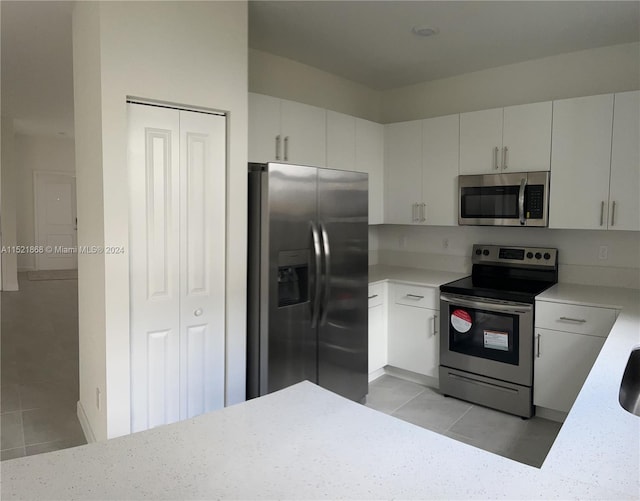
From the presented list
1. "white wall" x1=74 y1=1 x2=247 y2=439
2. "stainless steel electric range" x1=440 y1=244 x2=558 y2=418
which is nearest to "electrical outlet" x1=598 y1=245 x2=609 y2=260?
"stainless steel electric range" x1=440 y1=244 x2=558 y2=418

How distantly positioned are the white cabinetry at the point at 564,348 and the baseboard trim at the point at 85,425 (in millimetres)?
2835

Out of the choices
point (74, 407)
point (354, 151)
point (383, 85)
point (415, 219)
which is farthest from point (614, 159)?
point (74, 407)

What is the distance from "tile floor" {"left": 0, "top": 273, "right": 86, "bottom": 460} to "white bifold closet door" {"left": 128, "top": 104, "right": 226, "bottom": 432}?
34.2 inches

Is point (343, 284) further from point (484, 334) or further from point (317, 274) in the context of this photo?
point (484, 334)

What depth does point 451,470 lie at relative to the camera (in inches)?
40.3

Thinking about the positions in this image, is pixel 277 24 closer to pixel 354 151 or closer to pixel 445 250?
pixel 354 151

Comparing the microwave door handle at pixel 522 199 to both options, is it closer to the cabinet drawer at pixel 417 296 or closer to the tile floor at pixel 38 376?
the cabinet drawer at pixel 417 296

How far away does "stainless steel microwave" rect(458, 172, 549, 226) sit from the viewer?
339 centimetres

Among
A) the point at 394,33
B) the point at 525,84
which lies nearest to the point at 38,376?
the point at 394,33

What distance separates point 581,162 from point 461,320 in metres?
1.36

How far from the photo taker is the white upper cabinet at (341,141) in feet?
12.2

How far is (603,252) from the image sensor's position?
137 inches

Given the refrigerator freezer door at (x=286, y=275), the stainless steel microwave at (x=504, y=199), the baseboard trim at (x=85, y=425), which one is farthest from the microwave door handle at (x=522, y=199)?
the baseboard trim at (x=85, y=425)

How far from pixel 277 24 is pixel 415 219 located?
1.92 meters
